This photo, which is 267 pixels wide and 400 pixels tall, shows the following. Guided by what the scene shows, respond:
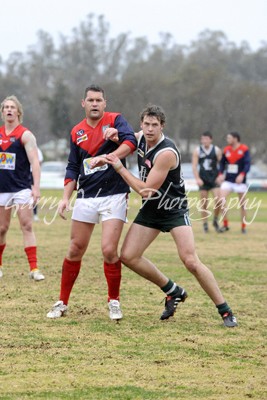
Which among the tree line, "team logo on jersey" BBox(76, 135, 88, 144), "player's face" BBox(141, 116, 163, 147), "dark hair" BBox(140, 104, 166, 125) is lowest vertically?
the tree line

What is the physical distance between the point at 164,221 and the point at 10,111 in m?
3.05

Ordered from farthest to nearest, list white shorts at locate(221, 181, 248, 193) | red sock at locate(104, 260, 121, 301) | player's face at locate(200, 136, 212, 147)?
white shorts at locate(221, 181, 248, 193), player's face at locate(200, 136, 212, 147), red sock at locate(104, 260, 121, 301)

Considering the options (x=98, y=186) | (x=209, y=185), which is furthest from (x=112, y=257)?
(x=209, y=185)

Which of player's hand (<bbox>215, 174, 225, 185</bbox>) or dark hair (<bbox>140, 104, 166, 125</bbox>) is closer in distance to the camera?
dark hair (<bbox>140, 104, 166, 125</bbox>)

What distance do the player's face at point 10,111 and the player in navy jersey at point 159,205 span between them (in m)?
2.56

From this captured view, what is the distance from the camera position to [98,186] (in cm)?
Result: 775

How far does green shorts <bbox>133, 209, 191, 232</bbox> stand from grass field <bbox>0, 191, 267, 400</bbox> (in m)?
0.92

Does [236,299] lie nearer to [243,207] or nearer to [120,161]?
[120,161]

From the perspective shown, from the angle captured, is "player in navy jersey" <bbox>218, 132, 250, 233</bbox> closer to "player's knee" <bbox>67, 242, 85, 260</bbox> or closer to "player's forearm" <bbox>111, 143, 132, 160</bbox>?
"player's knee" <bbox>67, 242, 85, 260</bbox>

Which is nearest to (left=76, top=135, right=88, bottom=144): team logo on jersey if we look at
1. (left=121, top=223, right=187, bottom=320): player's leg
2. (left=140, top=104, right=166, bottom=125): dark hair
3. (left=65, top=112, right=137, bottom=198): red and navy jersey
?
(left=65, top=112, right=137, bottom=198): red and navy jersey

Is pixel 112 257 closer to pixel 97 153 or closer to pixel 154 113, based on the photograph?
pixel 97 153

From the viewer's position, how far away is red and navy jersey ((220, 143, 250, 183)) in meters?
17.6

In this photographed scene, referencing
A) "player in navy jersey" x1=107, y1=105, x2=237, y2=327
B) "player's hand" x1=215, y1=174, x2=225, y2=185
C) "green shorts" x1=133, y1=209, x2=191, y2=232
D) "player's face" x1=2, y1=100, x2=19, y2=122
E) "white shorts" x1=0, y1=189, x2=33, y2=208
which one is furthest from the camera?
"player's hand" x1=215, y1=174, x2=225, y2=185

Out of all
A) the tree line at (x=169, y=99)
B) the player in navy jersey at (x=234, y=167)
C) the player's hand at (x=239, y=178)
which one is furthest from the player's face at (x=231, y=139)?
the tree line at (x=169, y=99)
